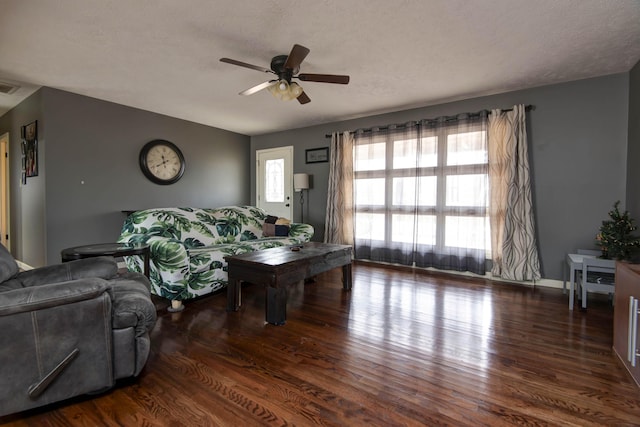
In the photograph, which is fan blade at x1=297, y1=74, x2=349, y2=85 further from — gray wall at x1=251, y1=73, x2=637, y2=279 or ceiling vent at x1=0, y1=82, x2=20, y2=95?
ceiling vent at x1=0, y1=82, x2=20, y2=95

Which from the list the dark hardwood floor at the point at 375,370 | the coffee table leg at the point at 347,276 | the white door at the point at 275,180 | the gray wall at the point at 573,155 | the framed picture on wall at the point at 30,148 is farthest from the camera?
the white door at the point at 275,180

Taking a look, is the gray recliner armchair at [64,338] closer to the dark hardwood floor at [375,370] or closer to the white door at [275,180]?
the dark hardwood floor at [375,370]

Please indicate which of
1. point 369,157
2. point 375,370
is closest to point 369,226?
point 369,157

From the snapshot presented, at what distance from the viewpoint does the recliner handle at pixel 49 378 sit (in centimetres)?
135

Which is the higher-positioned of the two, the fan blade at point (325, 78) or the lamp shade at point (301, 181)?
the fan blade at point (325, 78)

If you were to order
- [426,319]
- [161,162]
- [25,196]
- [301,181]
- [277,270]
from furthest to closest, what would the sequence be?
[301,181] < [161,162] < [25,196] < [426,319] < [277,270]

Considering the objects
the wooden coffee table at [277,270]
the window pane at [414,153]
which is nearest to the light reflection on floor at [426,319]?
the wooden coffee table at [277,270]

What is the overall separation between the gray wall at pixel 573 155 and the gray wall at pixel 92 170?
4.71 metres

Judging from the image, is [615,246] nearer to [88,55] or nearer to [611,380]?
[611,380]

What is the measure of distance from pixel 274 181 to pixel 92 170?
2883 mm

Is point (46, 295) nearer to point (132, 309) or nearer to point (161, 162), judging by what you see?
point (132, 309)

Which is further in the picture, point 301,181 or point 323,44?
point 301,181

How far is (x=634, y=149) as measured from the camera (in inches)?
117

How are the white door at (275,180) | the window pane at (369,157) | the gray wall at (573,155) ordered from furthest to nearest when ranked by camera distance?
the white door at (275,180) < the window pane at (369,157) < the gray wall at (573,155)
